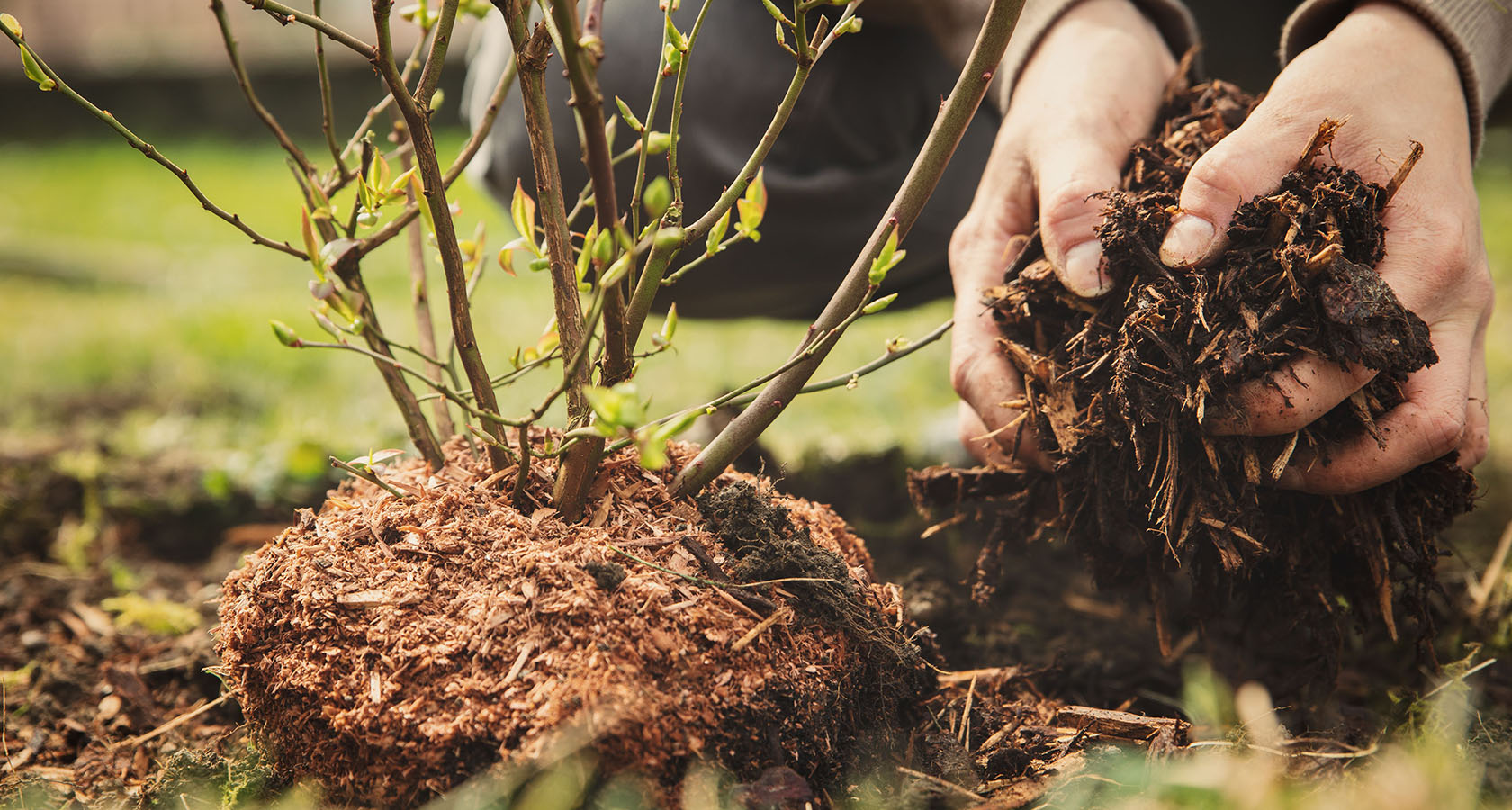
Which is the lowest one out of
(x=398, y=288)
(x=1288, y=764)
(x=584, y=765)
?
(x=1288, y=764)

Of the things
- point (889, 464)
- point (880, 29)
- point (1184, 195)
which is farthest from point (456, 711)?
point (880, 29)

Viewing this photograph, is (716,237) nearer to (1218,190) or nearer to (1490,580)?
(1218,190)

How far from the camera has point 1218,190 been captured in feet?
3.97

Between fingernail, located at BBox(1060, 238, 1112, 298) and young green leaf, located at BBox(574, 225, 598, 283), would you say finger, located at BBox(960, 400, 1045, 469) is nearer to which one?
fingernail, located at BBox(1060, 238, 1112, 298)

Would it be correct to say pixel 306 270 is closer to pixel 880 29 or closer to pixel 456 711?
pixel 880 29

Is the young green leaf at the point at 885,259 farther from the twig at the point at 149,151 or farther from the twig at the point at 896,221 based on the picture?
the twig at the point at 149,151

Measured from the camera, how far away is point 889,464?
255cm

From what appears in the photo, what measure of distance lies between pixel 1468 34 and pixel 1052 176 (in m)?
0.74

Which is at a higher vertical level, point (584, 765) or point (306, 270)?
point (306, 270)

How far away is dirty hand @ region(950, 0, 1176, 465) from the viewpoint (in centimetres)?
132

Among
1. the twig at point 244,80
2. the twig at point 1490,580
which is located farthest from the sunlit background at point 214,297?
the twig at point 1490,580

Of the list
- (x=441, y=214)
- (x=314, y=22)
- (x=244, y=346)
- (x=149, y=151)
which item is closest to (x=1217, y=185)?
(x=441, y=214)

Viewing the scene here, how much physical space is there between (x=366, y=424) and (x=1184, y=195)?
7.83 feet

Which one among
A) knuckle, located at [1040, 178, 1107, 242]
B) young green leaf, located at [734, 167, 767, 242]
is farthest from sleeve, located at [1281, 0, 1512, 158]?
young green leaf, located at [734, 167, 767, 242]
